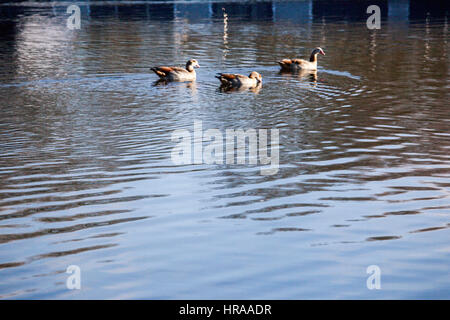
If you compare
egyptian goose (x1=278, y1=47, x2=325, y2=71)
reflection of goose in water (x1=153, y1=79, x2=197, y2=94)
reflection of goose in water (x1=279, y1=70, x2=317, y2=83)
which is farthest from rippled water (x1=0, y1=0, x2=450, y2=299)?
egyptian goose (x1=278, y1=47, x2=325, y2=71)

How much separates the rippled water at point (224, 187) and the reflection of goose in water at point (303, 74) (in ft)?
0.99

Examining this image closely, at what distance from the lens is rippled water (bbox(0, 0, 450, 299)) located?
7891mm

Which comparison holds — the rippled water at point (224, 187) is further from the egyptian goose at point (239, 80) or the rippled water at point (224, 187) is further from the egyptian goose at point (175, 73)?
the egyptian goose at point (239, 80)

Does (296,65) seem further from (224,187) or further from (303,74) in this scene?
(224,187)

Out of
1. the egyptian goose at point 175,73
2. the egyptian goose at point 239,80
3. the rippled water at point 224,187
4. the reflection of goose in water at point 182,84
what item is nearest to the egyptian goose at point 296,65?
the rippled water at point 224,187

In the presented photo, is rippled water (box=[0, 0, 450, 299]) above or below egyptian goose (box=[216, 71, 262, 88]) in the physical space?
below

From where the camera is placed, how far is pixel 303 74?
2431 cm

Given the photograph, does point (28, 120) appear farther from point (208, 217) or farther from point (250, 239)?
point (250, 239)

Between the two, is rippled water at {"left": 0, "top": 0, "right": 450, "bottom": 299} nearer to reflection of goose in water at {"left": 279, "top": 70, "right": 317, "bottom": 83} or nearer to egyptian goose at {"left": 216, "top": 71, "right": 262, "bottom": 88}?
reflection of goose in water at {"left": 279, "top": 70, "right": 317, "bottom": 83}

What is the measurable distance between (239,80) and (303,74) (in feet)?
11.8

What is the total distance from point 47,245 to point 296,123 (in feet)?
27.7

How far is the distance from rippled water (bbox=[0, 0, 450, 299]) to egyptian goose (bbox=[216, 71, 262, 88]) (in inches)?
20.2

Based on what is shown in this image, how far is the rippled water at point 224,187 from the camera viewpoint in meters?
7.89

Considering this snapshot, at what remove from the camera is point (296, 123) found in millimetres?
16031
